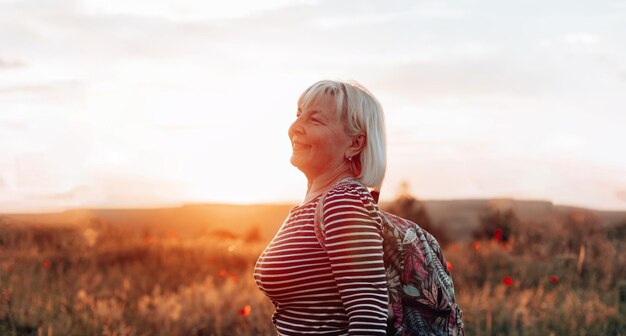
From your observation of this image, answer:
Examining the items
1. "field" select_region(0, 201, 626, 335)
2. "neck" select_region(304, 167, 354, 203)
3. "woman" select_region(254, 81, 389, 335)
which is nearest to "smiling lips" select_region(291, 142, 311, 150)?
"woman" select_region(254, 81, 389, 335)

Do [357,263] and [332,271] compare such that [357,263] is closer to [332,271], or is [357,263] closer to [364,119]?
[332,271]

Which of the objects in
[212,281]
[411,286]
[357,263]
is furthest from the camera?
[212,281]

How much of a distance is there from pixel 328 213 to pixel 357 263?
8.6 inches

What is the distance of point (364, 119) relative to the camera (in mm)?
2984

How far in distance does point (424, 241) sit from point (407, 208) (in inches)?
540

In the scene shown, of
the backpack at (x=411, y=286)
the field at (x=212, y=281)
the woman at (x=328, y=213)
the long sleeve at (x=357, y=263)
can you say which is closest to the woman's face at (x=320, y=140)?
the woman at (x=328, y=213)

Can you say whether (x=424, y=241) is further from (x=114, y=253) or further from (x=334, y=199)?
(x=114, y=253)

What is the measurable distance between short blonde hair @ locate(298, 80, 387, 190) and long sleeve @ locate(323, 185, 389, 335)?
25cm

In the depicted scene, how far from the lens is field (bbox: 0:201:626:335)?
23.8 feet

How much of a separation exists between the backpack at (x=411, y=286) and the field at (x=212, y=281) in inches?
129

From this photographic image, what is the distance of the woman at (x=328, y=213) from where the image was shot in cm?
277

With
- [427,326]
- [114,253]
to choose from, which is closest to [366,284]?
[427,326]

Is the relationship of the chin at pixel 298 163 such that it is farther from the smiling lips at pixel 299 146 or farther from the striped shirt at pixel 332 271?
the striped shirt at pixel 332 271

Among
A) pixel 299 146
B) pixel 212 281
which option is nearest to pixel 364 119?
pixel 299 146
